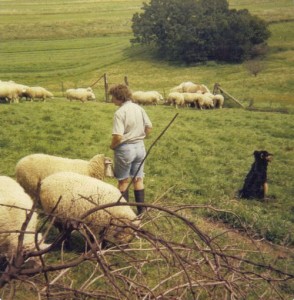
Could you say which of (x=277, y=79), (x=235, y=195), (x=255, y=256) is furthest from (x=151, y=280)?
(x=277, y=79)

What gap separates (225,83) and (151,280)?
2971 cm

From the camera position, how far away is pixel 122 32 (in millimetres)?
40938

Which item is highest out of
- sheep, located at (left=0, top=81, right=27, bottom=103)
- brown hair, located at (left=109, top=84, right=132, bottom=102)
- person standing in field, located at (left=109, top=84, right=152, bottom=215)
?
brown hair, located at (left=109, top=84, right=132, bottom=102)

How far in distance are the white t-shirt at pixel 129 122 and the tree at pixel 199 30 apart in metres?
35.3

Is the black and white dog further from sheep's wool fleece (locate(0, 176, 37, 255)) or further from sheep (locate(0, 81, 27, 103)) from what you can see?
sheep (locate(0, 81, 27, 103))

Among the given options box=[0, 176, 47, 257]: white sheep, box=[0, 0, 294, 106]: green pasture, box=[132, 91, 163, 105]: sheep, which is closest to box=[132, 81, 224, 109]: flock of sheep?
box=[132, 91, 163, 105]: sheep

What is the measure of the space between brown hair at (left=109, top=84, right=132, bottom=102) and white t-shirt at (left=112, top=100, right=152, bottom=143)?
0.10m

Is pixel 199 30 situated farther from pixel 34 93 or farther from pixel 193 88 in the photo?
pixel 34 93

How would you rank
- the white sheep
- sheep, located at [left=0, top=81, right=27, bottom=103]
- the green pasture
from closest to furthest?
1. the white sheep
2. sheep, located at [left=0, top=81, right=27, bottom=103]
3. the green pasture

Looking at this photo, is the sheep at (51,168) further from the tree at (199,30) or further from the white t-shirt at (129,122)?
the tree at (199,30)

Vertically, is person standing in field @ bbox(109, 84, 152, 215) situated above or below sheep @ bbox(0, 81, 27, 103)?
above

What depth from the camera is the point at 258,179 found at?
946 cm

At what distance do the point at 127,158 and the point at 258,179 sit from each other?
3651 millimetres

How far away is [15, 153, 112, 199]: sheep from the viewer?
8000 mm
